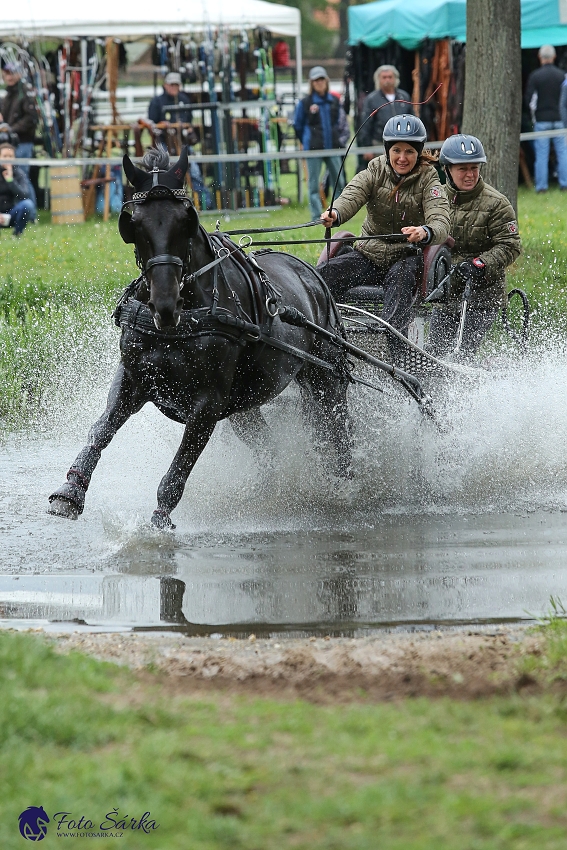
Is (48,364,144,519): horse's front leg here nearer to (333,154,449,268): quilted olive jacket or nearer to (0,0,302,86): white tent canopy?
(333,154,449,268): quilted olive jacket

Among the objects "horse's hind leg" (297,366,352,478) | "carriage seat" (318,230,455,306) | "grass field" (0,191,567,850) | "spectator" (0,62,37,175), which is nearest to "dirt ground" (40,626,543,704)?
"grass field" (0,191,567,850)

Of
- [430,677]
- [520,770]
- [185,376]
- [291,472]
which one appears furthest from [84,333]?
[520,770]

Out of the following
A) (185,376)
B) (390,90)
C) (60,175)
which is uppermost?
(390,90)

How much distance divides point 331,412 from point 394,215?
1.60m

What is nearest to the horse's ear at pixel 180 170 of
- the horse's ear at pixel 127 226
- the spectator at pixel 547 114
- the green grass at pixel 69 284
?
the horse's ear at pixel 127 226

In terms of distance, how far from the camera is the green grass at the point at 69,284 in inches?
412

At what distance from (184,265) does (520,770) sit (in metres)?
3.27

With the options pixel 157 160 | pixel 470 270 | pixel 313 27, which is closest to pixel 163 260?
pixel 157 160

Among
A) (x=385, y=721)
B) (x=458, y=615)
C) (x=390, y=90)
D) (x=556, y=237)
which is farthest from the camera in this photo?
(x=390, y=90)

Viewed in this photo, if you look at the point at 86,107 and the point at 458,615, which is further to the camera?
the point at 86,107

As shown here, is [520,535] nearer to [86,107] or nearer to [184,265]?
[184,265]

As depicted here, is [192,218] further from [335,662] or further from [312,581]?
[335,662]

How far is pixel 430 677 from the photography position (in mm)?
4137

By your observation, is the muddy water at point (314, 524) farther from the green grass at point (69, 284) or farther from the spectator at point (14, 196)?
the spectator at point (14, 196)
